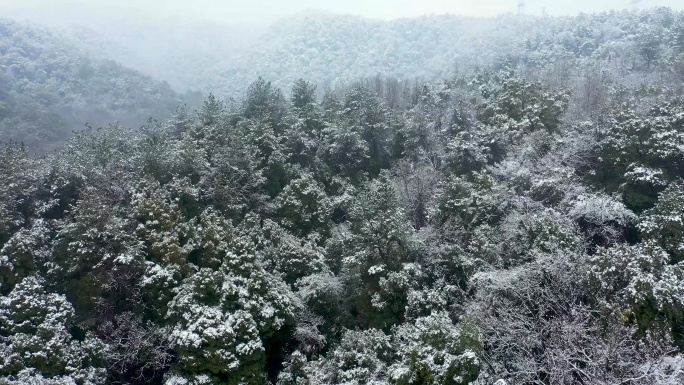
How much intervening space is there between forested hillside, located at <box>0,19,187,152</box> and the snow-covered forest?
32.1 meters

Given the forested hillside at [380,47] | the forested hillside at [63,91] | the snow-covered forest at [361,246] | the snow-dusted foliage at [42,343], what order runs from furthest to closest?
1. the forested hillside at [380,47]
2. the forested hillside at [63,91]
3. the snow-dusted foliage at [42,343]
4. the snow-covered forest at [361,246]

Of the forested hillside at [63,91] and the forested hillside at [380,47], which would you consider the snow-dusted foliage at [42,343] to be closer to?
the forested hillside at [63,91]

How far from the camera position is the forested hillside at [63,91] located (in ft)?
210

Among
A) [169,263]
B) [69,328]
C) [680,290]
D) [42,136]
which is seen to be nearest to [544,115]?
[680,290]

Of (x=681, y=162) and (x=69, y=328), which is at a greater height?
(x=681, y=162)

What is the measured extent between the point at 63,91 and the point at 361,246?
73199mm

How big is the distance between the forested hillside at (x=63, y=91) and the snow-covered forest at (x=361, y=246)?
105ft

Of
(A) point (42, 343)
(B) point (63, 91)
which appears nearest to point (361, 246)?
(A) point (42, 343)

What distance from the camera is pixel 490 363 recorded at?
18.6m

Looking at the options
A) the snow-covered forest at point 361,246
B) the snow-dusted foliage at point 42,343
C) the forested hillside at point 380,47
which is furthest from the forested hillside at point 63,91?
the snow-dusted foliage at point 42,343

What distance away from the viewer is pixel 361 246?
27344 millimetres

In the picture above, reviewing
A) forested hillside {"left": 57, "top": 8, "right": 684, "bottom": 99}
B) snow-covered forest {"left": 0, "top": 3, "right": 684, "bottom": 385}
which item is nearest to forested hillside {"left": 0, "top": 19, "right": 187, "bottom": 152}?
forested hillside {"left": 57, "top": 8, "right": 684, "bottom": 99}

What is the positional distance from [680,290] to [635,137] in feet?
44.3

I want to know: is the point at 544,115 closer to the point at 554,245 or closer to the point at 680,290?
the point at 554,245
